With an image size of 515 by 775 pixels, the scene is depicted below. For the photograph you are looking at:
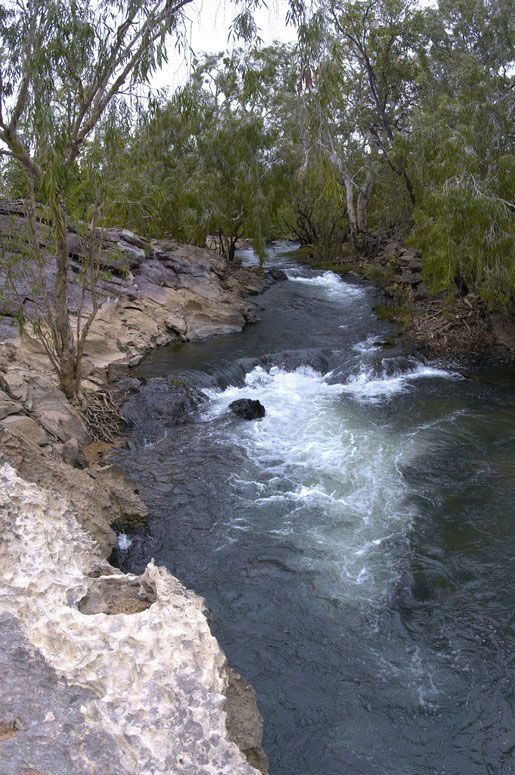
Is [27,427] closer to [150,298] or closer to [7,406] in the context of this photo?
[7,406]

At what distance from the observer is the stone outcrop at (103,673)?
314 centimetres

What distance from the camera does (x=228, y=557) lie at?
22.6 feet

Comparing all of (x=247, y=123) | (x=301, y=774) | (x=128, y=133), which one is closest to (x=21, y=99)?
(x=128, y=133)

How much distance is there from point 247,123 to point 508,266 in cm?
1064

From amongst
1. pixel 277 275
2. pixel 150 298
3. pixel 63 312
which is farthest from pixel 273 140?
pixel 63 312

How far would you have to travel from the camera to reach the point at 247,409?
11.1 metres

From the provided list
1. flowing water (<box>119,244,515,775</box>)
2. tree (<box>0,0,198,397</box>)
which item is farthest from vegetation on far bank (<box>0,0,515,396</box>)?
flowing water (<box>119,244,515,775</box>)

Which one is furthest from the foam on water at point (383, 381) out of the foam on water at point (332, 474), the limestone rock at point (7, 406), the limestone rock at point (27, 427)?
the limestone rock at point (7, 406)

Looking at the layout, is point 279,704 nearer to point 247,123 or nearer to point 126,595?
point 126,595

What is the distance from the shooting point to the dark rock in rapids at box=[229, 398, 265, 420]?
1105cm

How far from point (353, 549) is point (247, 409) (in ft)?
15.1

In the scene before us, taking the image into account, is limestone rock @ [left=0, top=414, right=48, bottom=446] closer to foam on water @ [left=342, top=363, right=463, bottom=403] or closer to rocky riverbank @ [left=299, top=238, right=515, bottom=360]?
foam on water @ [left=342, top=363, right=463, bottom=403]

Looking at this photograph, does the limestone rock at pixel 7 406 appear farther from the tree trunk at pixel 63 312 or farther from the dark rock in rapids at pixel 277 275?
the dark rock in rapids at pixel 277 275

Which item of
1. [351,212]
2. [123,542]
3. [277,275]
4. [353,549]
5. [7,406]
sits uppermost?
[351,212]
